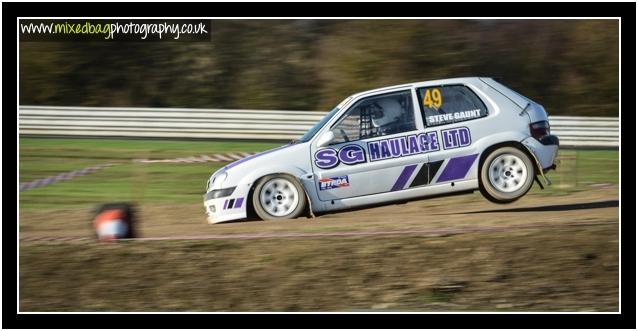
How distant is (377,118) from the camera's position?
10141mm

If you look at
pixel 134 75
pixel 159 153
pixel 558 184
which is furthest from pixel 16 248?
pixel 558 184

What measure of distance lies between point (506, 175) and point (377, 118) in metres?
1.78

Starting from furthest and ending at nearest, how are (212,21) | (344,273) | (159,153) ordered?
(159,153)
(212,21)
(344,273)

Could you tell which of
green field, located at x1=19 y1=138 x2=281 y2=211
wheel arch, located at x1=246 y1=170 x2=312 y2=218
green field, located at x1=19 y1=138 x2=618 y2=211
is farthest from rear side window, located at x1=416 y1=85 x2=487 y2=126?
green field, located at x1=19 y1=138 x2=281 y2=211

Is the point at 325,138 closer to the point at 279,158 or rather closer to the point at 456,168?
the point at 279,158

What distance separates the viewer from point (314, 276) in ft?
29.9

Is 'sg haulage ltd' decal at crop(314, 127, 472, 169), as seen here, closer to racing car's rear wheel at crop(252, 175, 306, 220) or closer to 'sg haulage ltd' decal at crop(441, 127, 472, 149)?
'sg haulage ltd' decal at crop(441, 127, 472, 149)

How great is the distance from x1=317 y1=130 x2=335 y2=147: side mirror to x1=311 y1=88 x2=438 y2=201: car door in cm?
6

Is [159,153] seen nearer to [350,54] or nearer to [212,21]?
[212,21]

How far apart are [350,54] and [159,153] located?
3566 millimetres

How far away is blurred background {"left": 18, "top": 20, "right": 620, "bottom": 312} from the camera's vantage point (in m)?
9.09

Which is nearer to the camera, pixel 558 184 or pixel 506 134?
pixel 506 134

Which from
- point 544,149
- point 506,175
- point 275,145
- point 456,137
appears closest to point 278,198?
point 456,137

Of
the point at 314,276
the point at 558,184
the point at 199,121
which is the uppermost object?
the point at 199,121
